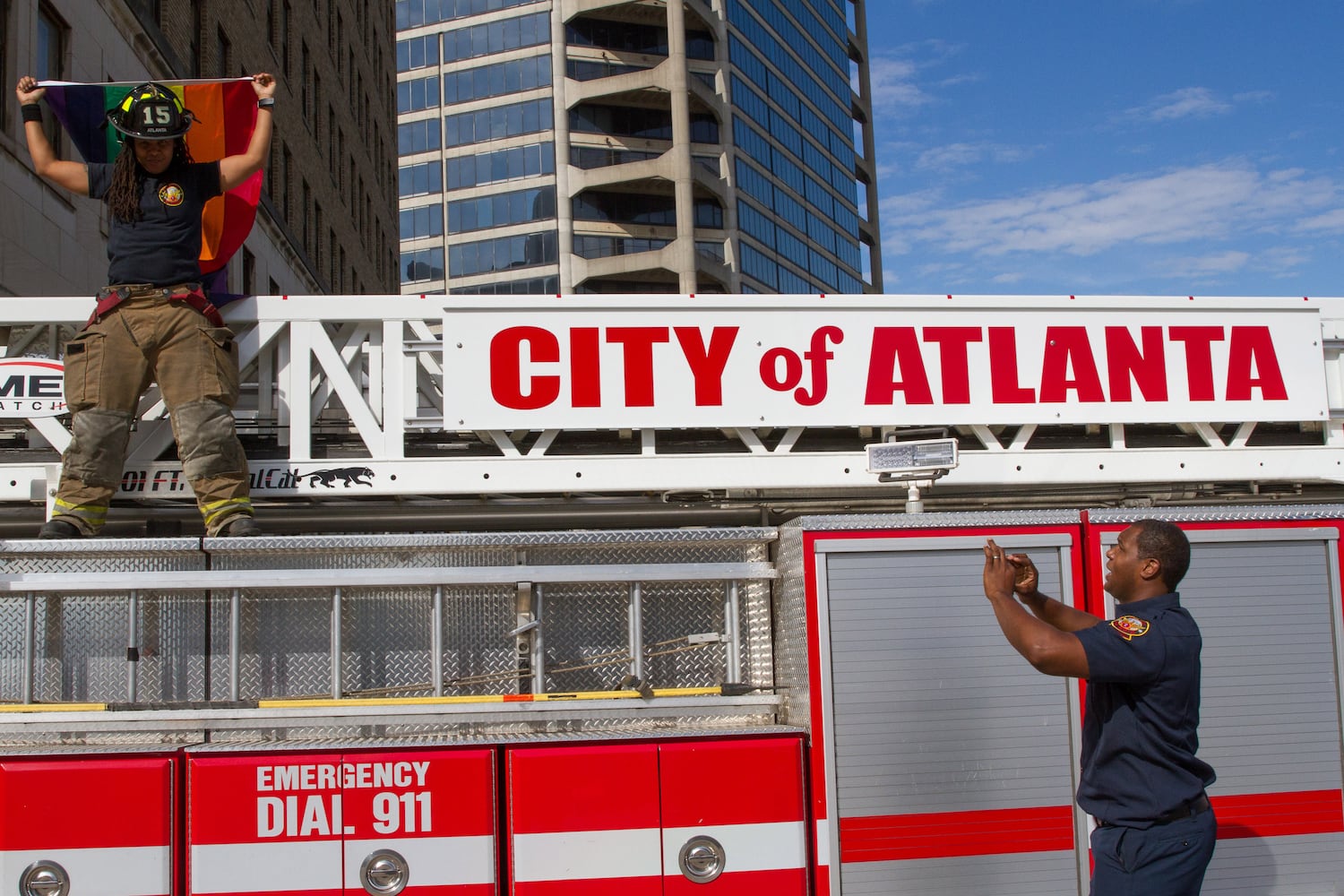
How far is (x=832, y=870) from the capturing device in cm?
427

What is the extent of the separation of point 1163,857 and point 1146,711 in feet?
1.28

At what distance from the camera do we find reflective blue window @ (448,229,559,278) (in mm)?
64000

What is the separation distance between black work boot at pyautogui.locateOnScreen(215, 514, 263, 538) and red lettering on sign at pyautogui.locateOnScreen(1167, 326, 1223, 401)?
3860 mm

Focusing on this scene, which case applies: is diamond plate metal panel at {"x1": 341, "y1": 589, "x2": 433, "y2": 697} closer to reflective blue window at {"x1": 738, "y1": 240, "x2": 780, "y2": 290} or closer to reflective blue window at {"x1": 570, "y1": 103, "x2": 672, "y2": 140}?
reflective blue window at {"x1": 738, "y1": 240, "x2": 780, "y2": 290}

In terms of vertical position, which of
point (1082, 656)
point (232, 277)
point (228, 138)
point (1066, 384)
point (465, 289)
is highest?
point (465, 289)

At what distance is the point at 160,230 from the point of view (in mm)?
5062

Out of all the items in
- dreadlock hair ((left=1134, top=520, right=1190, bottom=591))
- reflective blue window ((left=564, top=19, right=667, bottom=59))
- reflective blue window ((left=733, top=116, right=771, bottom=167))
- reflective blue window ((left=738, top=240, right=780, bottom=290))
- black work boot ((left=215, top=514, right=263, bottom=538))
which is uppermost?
reflective blue window ((left=564, top=19, right=667, bottom=59))

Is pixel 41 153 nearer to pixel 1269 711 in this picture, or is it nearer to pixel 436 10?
pixel 1269 711

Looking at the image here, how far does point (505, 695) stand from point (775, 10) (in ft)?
244

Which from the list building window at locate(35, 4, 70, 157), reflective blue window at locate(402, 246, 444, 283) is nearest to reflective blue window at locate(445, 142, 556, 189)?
reflective blue window at locate(402, 246, 444, 283)

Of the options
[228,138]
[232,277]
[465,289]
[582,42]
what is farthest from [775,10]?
[228,138]

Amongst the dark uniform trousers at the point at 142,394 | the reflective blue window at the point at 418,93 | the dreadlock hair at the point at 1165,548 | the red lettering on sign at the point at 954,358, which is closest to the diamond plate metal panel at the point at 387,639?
the dark uniform trousers at the point at 142,394

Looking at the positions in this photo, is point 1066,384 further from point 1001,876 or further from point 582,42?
point 582,42

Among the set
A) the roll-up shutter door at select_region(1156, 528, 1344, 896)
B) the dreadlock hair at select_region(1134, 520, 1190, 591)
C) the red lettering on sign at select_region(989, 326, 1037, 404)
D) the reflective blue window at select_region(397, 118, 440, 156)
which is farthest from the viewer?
the reflective blue window at select_region(397, 118, 440, 156)
